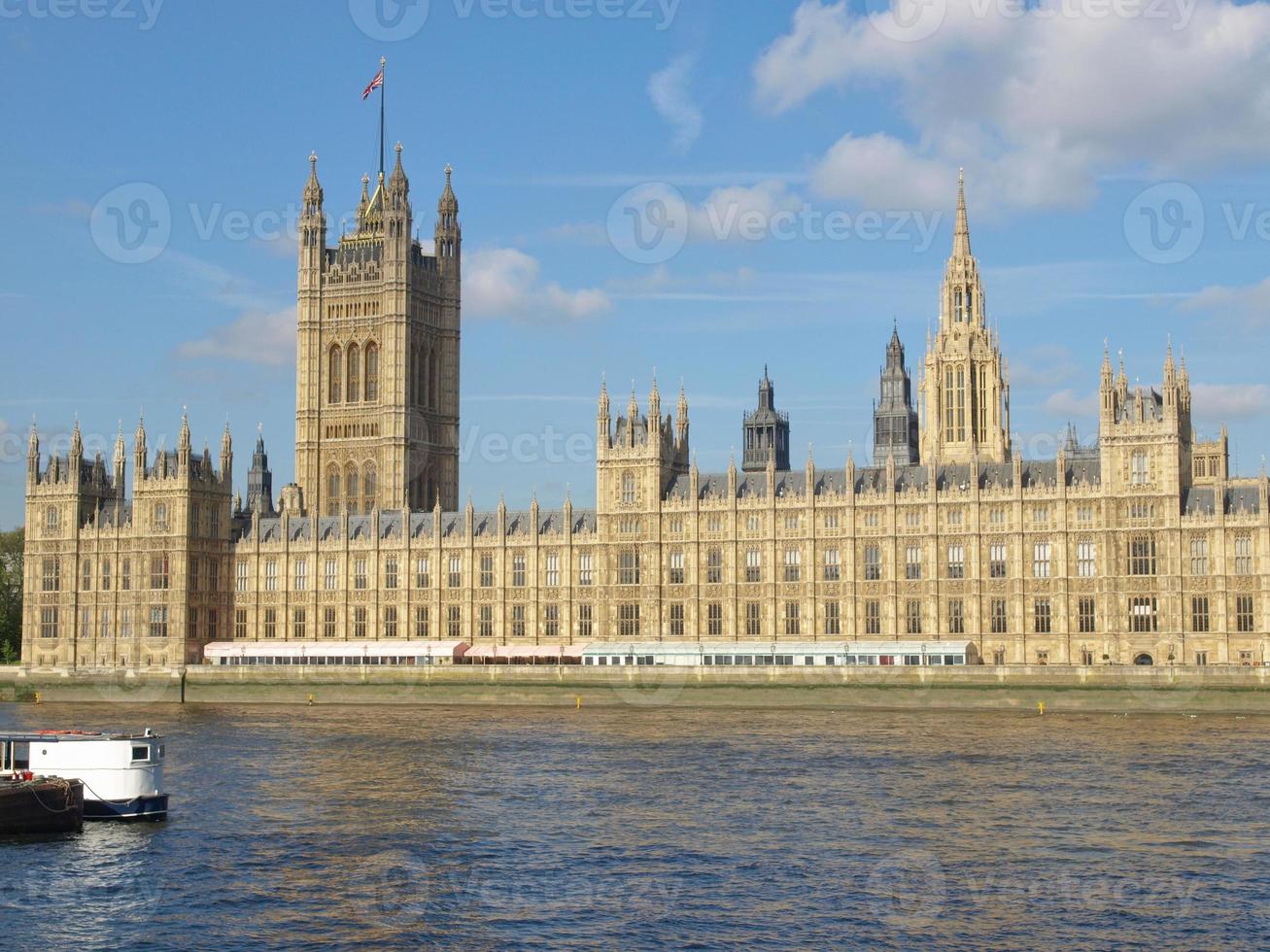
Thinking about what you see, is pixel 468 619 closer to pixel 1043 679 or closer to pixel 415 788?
pixel 1043 679

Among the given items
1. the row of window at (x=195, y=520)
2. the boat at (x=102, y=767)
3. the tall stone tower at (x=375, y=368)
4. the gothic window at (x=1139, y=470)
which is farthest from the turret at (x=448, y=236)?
the boat at (x=102, y=767)

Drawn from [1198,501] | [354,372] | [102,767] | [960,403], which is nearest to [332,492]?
[354,372]

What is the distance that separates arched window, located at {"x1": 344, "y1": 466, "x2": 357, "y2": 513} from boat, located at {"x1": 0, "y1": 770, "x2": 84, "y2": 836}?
11513 centimetres

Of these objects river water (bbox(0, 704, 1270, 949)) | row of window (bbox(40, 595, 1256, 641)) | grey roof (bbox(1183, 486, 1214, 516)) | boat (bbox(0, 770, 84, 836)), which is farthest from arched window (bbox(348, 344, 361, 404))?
boat (bbox(0, 770, 84, 836))

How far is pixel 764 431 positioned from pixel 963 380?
84.3ft

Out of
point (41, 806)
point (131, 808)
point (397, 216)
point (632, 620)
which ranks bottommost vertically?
point (131, 808)

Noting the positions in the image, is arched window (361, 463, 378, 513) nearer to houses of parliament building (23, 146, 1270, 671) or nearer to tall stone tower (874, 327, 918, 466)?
houses of parliament building (23, 146, 1270, 671)

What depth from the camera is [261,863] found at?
59.2 m

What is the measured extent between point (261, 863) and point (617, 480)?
8514 cm

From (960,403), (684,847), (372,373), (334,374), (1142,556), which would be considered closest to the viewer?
(684,847)

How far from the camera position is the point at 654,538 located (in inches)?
5536

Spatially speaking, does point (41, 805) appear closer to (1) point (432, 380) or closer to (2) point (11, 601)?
(2) point (11, 601)

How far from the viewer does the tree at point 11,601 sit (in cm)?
17088

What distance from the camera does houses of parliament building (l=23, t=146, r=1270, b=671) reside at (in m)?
125
